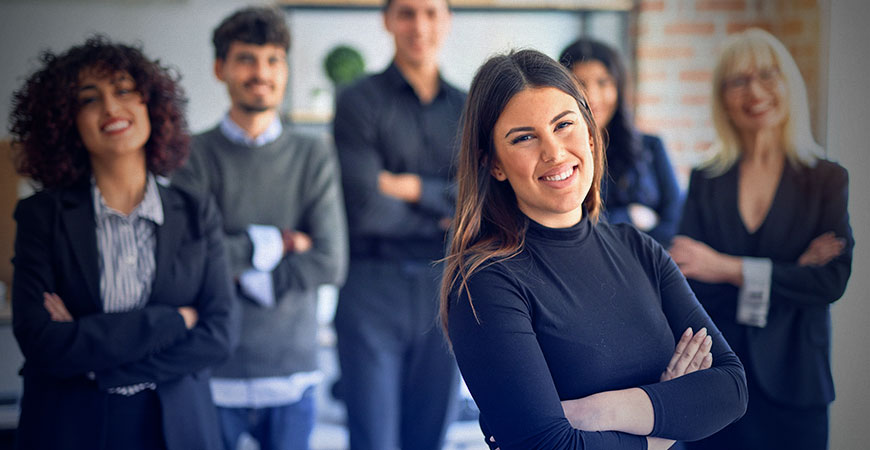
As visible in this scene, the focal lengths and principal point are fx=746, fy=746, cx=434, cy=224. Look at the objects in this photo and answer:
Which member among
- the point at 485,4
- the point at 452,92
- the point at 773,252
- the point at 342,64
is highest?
the point at 485,4

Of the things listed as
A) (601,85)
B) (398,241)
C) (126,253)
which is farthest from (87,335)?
(601,85)

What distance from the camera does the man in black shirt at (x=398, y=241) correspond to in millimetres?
2523

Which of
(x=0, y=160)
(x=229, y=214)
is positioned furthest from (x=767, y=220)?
(x=0, y=160)

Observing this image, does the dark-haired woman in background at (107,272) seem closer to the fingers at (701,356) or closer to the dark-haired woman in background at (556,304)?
the dark-haired woman in background at (556,304)

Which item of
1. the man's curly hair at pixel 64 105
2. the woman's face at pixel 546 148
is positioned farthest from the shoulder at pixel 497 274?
the man's curly hair at pixel 64 105

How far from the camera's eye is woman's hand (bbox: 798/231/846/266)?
185 cm

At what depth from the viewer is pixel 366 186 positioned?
2543 mm

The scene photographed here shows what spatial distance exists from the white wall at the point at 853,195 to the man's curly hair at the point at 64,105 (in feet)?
5.59

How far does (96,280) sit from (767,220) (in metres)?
1.67

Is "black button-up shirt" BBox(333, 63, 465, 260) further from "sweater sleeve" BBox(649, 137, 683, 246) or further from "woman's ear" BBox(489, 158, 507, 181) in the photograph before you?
"woman's ear" BBox(489, 158, 507, 181)

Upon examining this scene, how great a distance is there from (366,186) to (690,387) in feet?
4.87

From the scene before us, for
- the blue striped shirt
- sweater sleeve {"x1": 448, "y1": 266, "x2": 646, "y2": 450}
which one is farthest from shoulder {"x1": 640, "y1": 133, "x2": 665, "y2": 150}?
the blue striped shirt

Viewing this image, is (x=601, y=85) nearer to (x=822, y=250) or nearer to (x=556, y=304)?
(x=822, y=250)

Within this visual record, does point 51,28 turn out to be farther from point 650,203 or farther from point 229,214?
point 650,203
